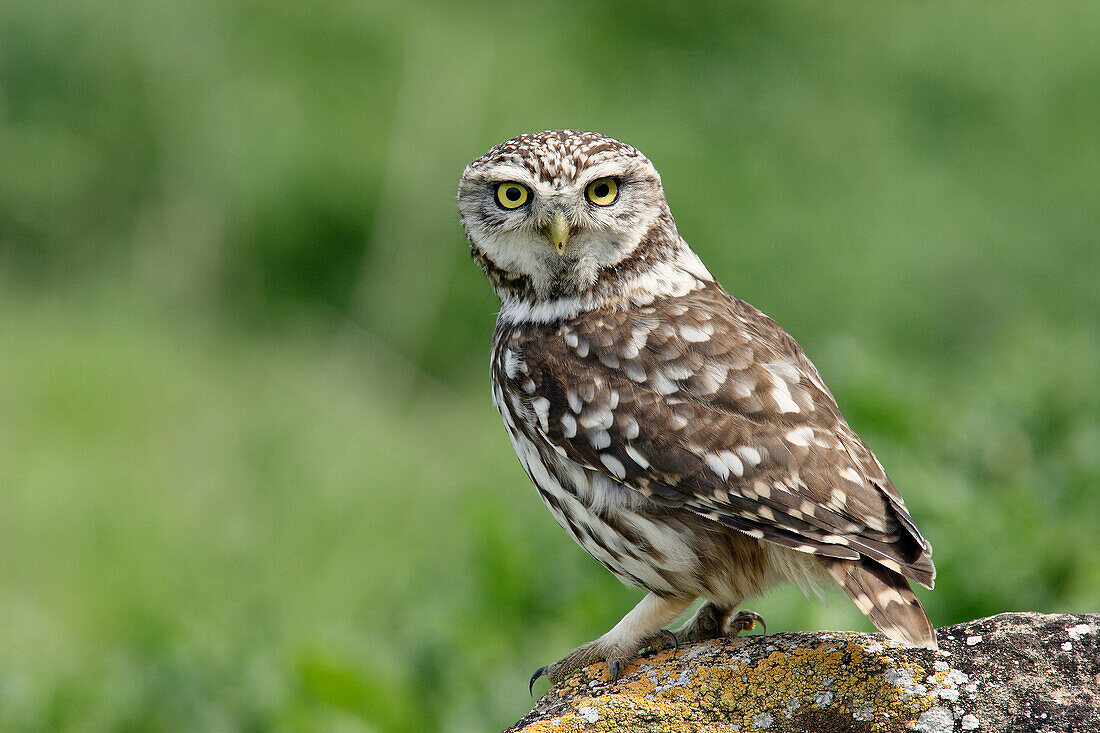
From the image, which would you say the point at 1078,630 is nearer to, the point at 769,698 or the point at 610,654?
the point at 769,698

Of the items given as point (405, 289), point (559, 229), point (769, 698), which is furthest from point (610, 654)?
point (405, 289)

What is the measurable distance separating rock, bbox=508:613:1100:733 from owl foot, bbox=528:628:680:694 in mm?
174

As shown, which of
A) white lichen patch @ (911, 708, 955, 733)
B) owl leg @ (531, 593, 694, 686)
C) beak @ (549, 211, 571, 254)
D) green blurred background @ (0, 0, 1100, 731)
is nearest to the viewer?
white lichen patch @ (911, 708, 955, 733)

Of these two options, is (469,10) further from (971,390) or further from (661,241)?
(661,241)

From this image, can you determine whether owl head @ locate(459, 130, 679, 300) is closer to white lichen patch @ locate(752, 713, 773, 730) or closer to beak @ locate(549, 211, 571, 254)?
beak @ locate(549, 211, 571, 254)

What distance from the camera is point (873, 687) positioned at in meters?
3.08

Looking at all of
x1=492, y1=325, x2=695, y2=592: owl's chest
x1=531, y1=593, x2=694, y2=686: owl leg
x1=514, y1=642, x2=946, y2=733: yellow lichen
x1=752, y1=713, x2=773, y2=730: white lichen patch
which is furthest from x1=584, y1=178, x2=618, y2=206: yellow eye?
x1=752, y1=713, x2=773, y2=730: white lichen patch

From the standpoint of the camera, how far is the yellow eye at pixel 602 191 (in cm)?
375

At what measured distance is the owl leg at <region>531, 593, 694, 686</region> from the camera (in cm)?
354

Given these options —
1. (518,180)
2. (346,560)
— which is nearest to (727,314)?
(518,180)

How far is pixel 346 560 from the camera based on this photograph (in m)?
7.07

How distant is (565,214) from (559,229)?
0.05 meters

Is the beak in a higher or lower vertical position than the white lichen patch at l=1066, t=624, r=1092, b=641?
higher

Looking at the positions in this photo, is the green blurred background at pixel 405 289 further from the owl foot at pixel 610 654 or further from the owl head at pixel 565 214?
the owl head at pixel 565 214
